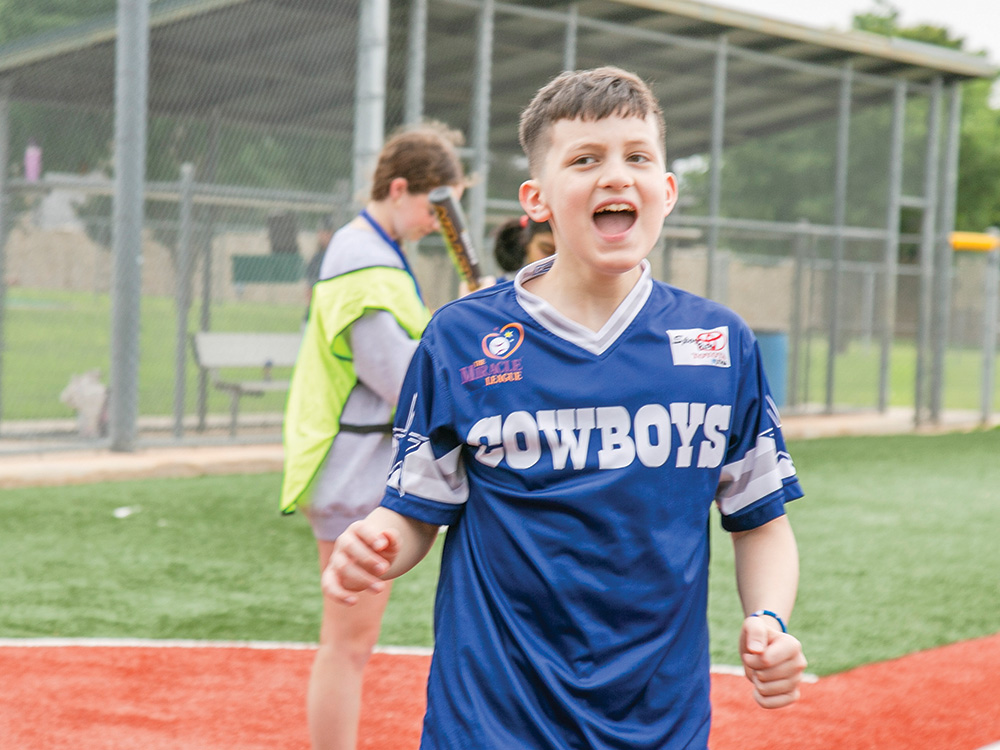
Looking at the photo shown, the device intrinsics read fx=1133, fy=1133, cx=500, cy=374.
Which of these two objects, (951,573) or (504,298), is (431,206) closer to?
(504,298)

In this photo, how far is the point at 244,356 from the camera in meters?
10.7

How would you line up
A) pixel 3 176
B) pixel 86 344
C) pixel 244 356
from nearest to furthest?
pixel 86 344
pixel 3 176
pixel 244 356

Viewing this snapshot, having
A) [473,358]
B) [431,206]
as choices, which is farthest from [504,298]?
[431,206]

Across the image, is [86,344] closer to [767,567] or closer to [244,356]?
[244,356]

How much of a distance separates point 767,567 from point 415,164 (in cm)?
196

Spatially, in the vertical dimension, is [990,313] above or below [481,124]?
below

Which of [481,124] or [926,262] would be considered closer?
[481,124]

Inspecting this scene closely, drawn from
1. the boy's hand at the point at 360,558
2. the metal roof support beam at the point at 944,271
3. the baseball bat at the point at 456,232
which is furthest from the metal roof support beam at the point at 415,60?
the boy's hand at the point at 360,558

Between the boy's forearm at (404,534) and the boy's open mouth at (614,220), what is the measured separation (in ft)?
1.83

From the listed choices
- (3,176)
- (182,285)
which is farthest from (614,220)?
(3,176)

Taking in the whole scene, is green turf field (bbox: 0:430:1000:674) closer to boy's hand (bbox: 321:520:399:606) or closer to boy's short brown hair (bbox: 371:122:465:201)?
boy's short brown hair (bbox: 371:122:465:201)

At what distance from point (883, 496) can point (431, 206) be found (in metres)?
7.05

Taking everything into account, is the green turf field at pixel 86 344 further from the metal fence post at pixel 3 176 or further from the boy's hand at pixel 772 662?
the boy's hand at pixel 772 662

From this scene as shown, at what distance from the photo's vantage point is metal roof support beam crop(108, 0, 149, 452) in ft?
30.4
